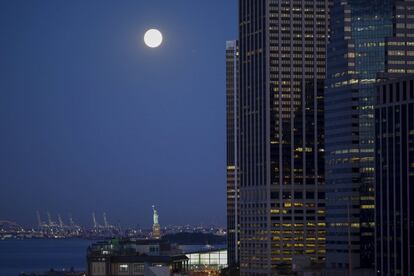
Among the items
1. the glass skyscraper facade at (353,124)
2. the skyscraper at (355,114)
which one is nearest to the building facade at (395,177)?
the skyscraper at (355,114)

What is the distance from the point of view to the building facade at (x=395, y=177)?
533 feet

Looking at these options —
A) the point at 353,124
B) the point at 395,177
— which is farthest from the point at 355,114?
the point at 395,177

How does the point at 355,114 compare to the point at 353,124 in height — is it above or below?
above

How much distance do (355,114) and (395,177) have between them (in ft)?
78.9

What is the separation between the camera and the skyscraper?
7298 inches

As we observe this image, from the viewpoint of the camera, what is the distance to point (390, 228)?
544 ft

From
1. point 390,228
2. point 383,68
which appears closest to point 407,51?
point 383,68

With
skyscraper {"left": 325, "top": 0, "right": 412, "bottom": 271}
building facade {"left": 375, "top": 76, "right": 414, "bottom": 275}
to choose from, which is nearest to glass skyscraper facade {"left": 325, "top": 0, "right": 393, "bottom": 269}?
skyscraper {"left": 325, "top": 0, "right": 412, "bottom": 271}

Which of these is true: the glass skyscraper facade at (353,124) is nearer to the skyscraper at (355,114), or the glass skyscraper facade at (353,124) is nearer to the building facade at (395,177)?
the skyscraper at (355,114)

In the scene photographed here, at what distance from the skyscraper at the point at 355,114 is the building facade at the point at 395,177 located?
1506cm

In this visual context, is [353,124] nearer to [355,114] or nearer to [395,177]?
[355,114]

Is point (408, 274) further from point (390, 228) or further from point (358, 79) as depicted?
point (358, 79)

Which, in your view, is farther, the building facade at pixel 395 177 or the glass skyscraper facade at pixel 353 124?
the glass skyscraper facade at pixel 353 124

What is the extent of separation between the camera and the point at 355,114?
188m
